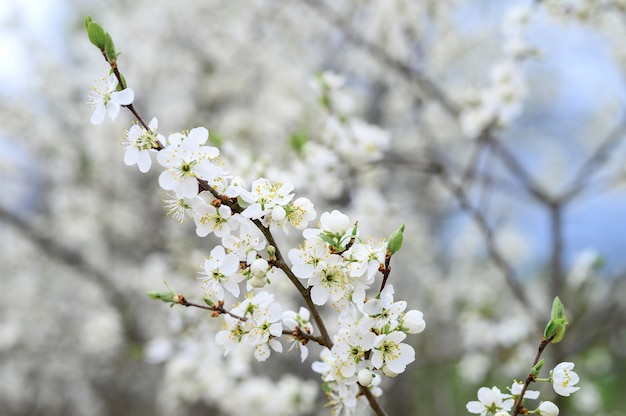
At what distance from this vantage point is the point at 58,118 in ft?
19.2

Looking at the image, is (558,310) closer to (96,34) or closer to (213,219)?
(213,219)

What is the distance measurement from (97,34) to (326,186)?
1.56 meters

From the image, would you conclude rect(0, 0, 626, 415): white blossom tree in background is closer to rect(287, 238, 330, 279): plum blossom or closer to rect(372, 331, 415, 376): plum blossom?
rect(287, 238, 330, 279): plum blossom

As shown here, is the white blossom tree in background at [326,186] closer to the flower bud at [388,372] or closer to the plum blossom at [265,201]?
the plum blossom at [265,201]

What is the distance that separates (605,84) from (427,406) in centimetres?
400

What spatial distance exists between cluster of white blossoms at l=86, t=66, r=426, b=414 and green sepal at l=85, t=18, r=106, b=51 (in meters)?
0.08

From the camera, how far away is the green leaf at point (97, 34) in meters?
1.01

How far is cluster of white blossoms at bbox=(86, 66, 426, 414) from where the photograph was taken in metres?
1.00

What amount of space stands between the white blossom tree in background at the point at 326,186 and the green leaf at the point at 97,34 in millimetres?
938

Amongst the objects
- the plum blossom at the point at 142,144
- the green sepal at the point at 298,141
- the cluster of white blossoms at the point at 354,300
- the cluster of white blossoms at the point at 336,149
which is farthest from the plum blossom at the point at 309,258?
the cluster of white blossoms at the point at 336,149

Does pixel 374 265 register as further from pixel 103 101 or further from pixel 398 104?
pixel 398 104

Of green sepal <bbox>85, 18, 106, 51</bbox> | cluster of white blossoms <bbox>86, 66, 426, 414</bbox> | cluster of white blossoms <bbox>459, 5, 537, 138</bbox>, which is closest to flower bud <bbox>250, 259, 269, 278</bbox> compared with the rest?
cluster of white blossoms <bbox>86, 66, 426, 414</bbox>

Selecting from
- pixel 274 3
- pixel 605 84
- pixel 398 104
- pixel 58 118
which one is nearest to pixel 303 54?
pixel 274 3

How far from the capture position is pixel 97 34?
1.02m
